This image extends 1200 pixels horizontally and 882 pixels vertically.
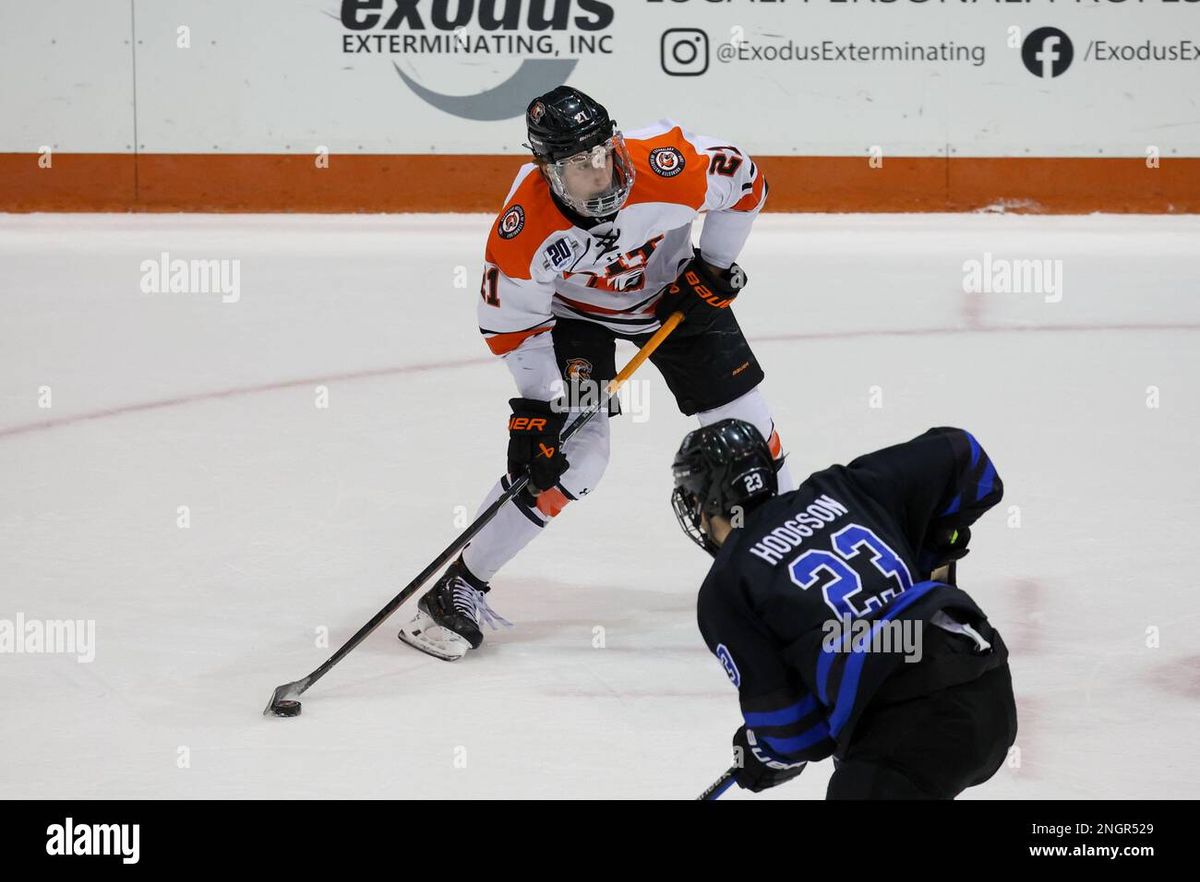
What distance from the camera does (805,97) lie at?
8281mm

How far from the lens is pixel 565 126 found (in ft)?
10.5

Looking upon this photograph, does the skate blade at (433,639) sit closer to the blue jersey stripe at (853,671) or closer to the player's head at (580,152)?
the player's head at (580,152)

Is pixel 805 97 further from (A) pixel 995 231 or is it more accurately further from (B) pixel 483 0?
(B) pixel 483 0

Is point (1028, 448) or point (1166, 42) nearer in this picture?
point (1028, 448)

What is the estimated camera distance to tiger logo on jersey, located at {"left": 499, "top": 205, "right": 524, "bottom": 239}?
11.0 ft

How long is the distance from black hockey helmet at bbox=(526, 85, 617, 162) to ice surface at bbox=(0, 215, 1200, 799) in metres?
1.08

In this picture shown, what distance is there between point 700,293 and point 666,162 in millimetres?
306

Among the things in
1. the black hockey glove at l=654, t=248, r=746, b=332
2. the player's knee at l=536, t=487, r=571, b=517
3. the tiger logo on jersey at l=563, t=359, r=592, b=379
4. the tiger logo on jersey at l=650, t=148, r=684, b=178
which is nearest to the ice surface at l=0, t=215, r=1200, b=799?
the player's knee at l=536, t=487, r=571, b=517

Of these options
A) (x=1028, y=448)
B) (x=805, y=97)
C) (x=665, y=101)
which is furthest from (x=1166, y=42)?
(x=1028, y=448)

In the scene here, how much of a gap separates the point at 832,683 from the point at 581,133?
57.3 inches

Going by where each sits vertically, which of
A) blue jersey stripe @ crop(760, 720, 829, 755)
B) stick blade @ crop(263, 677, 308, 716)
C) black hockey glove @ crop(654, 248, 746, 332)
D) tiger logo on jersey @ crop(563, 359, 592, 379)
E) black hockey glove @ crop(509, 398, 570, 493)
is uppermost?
black hockey glove @ crop(654, 248, 746, 332)

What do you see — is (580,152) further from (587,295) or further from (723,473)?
(723,473)

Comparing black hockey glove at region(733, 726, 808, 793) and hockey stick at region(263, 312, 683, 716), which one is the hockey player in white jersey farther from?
black hockey glove at region(733, 726, 808, 793)

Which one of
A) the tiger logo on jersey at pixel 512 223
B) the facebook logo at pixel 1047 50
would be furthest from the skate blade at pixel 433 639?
the facebook logo at pixel 1047 50
